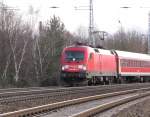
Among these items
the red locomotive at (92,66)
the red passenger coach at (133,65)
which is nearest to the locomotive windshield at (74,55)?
the red locomotive at (92,66)

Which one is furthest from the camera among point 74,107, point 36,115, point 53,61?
point 53,61

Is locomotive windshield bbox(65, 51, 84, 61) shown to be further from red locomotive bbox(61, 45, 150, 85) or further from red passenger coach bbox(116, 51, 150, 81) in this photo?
red passenger coach bbox(116, 51, 150, 81)

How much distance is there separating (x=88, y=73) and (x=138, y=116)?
23395mm

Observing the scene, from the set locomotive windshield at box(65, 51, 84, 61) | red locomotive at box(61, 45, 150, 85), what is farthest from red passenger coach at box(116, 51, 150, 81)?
locomotive windshield at box(65, 51, 84, 61)

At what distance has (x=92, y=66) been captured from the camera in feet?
133

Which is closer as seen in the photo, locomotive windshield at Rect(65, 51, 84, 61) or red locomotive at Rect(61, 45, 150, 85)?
red locomotive at Rect(61, 45, 150, 85)

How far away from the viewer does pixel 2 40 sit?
53281mm

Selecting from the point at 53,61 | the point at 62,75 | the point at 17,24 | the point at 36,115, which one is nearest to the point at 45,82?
the point at 62,75

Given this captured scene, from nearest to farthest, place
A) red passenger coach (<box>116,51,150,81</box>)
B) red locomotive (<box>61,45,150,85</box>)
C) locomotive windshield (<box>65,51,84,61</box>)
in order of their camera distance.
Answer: red locomotive (<box>61,45,150,85</box>) < locomotive windshield (<box>65,51,84,61</box>) < red passenger coach (<box>116,51,150,81</box>)

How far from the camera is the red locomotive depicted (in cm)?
3975

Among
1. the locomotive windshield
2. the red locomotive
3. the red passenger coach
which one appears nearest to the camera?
the red locomotive

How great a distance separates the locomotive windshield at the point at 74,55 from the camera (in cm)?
3997

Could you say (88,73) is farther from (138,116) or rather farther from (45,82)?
(138,116)

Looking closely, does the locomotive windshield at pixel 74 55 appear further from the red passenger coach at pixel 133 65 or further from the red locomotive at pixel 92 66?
the red passenger coach at pixel 133 65
